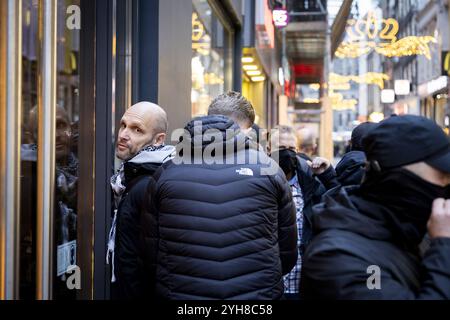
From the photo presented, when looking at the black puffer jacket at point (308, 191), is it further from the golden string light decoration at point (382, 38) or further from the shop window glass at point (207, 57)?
the golden string light decoration at point (382, 38)

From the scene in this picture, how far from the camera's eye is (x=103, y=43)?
462cm

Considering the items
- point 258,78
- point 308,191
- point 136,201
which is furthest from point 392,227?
point 258,78

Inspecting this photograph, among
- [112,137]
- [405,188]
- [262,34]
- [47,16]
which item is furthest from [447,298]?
[262,34]

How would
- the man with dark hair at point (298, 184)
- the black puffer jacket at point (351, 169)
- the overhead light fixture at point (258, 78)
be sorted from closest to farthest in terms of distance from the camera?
the black puffer jacket at point (351, 169), the man with dark hair at point (298, 184), the overhead light fixture at point (258, 78)

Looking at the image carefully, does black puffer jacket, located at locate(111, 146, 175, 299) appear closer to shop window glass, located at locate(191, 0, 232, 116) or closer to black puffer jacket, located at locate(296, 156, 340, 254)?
black puffer jacket, located at locate(296, 156, 340, 254)

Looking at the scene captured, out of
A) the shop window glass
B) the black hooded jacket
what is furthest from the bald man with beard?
the shop window glass

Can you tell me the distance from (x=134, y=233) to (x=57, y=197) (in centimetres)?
62

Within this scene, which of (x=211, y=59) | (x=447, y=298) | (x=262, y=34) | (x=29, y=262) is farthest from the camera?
(x=262, y=34)

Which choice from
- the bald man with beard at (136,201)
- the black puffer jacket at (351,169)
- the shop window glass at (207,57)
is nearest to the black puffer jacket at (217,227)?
the bald man with beard at (136,201)

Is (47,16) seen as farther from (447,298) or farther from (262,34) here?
(262,34)

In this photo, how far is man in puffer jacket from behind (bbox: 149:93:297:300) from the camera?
9.66 feet

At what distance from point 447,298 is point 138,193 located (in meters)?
1.94

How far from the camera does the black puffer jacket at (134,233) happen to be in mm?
3426

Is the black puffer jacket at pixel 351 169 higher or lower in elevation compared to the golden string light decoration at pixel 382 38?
lower
